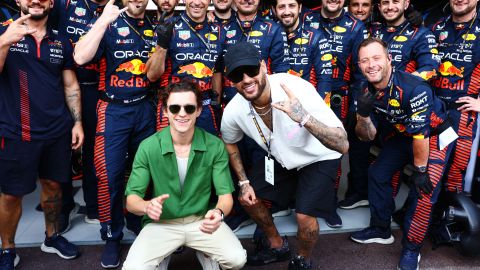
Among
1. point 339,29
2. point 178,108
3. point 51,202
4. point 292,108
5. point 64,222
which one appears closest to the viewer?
point 292,108

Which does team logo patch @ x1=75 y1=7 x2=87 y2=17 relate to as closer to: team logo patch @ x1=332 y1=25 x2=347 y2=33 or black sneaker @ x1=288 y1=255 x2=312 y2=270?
team logo patch @ x1=332 y1=25 x2=347 y2=33

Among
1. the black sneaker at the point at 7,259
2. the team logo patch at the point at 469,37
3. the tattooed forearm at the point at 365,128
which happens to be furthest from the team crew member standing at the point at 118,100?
the team logo patch at the point at 469,37

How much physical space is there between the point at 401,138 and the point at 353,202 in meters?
0.92

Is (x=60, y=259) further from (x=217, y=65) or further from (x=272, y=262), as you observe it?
(x=217, y=65)

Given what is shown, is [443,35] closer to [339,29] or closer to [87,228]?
[339,29]

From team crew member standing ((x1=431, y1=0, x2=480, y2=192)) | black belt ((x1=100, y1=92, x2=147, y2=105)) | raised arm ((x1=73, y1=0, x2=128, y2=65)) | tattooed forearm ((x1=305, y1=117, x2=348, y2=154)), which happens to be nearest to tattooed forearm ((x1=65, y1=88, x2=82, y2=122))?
black belt ((x1=100, y1=92, x2=147, y2=105))

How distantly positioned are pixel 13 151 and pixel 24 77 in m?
0.46

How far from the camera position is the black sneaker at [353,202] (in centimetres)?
380

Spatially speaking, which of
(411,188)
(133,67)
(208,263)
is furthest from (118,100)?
(411,188)

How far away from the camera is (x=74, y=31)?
10.5 ft

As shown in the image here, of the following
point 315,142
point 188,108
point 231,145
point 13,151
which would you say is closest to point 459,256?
point 315,142

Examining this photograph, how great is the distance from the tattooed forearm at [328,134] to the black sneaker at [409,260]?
971mm

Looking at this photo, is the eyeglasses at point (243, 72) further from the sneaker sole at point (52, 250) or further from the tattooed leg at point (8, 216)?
the sneaker sole at point (52, 250)

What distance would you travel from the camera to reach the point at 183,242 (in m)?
2.56
